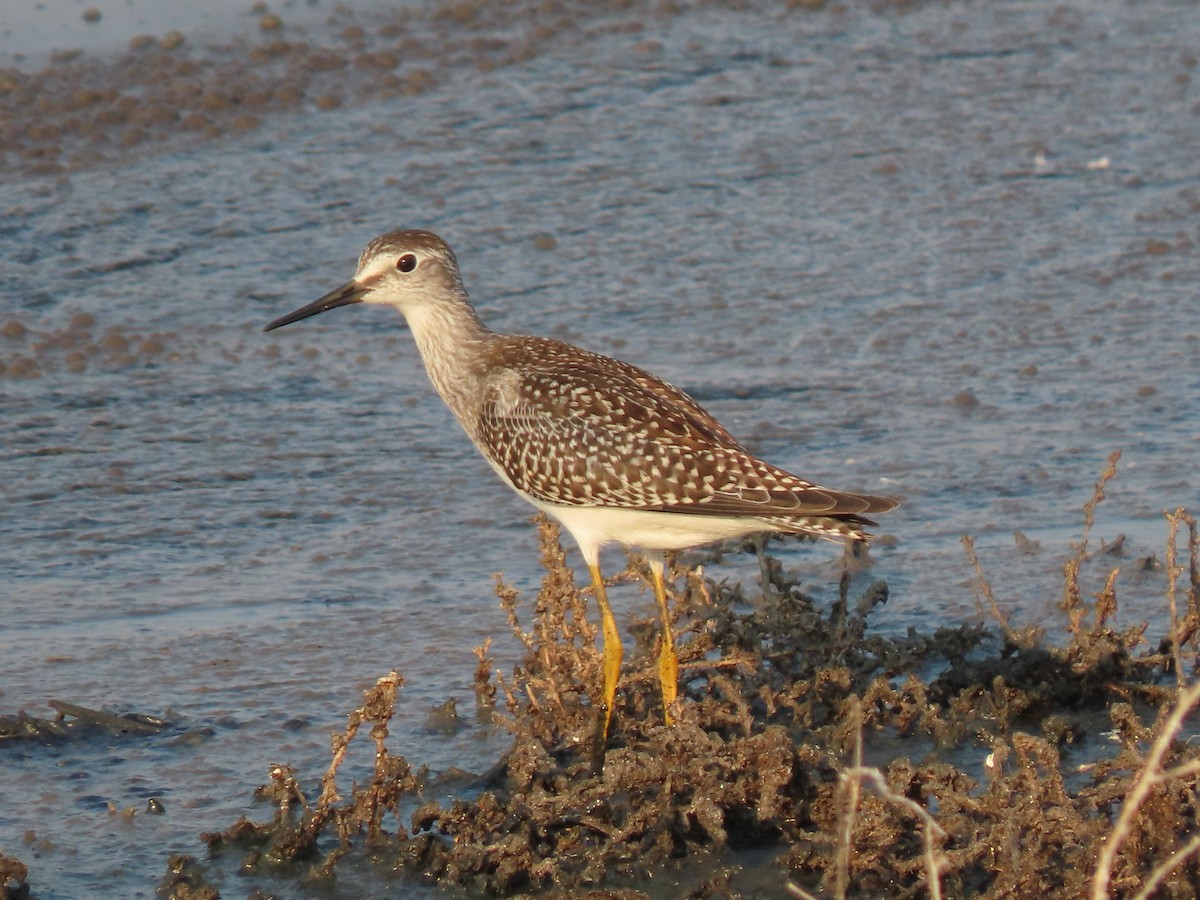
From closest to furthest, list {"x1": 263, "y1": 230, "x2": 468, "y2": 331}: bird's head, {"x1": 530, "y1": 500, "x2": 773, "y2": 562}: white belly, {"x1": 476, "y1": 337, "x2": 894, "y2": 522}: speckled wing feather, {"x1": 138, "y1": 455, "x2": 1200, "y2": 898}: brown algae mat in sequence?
{"x1": 138, "y1": 455, "x2": 1200, "y2": 898}: brown algae mat, {"x1": 476, "y1": 337, "x2": 894, "y2": 522}: speckled wing feather, {"x1": 530, "y1": 500, "x2": 773, "y2": 562}: white belly, {"x1": 263, "y1": 230, "x2": 468, "y2": 331}: bird's head

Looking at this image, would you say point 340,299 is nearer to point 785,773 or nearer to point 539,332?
point 539,332

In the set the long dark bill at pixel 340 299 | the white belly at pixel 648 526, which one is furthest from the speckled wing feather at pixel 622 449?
the long dark bill at pixel 340 299

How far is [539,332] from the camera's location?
9.12m

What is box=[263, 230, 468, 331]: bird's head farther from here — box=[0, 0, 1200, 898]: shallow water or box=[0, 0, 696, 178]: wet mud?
box=[0, 0, 696, 178]: wet mud

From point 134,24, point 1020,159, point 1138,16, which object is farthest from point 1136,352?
point 134,24

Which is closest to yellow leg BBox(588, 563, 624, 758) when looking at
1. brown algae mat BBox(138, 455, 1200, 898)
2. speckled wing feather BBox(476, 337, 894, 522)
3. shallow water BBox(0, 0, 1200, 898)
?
brown algae mat BBox(138, 455, 1200, 898)

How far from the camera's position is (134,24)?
39.2 feet

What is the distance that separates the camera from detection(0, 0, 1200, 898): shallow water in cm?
663

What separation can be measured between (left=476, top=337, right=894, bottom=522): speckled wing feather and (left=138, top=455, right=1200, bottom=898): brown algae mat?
1.25 ft

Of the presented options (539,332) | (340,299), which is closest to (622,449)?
(340,299)

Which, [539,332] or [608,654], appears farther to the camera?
[539,332]

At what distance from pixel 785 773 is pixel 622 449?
129cm

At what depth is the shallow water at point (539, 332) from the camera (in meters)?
6.63

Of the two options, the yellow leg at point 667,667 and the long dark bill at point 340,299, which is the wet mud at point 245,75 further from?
the yellow leg at point 667,667
